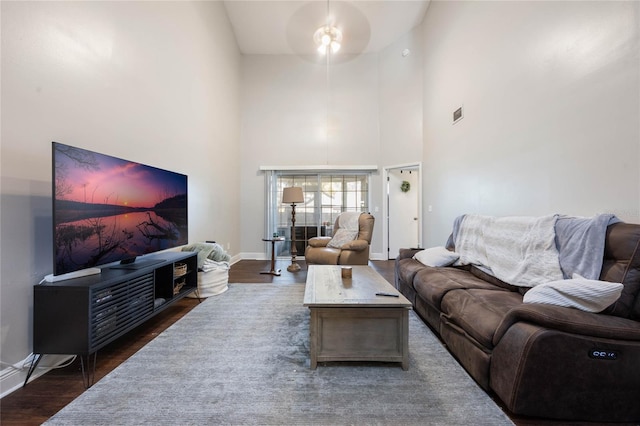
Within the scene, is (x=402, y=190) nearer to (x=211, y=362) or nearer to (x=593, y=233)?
(x=593, y=233)

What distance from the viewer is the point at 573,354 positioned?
1.13 metres

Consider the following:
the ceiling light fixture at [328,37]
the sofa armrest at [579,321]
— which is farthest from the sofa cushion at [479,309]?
the ceiling light fixture at [328,37]

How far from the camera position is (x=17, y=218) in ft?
4.76

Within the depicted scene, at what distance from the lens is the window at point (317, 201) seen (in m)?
5.60

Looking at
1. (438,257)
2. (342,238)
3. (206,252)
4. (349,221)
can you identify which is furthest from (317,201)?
(438,257)

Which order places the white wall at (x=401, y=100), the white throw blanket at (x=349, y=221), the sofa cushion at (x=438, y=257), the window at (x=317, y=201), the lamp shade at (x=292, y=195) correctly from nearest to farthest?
the sofa cushion at (x=438, y=257), the white throw blanket at (x=349, y=221), the lamp shade at (x=292, y=195), the white wall at (x=401, y=100), the window at (x=317, y=201)

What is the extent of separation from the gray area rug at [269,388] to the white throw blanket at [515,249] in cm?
82

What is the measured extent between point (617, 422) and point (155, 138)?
160 inches

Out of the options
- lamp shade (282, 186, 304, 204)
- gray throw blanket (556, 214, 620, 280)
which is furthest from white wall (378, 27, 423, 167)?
gray throw blanket (556, 214, 620, 280)

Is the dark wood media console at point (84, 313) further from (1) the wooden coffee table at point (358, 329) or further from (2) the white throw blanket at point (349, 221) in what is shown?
(2) the white throw blanket at point (349, 221)

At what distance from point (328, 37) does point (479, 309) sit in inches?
195

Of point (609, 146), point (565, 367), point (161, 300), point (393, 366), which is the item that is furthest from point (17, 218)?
point (609, 146)

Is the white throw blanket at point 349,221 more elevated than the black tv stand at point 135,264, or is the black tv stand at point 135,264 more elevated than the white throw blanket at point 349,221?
the white throw blanket at point 349,221

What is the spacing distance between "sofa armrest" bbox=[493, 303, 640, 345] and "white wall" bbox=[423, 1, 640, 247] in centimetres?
81
